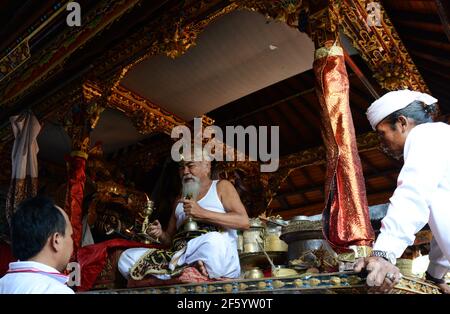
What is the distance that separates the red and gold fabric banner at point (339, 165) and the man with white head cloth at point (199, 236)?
2.52ft

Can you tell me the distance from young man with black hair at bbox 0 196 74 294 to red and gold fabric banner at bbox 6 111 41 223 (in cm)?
400

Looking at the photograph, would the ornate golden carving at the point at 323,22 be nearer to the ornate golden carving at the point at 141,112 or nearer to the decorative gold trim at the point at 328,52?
the decorative gold trim at the point at 328,52

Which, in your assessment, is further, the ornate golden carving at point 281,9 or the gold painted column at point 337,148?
the ornate golden carving at point 281,9

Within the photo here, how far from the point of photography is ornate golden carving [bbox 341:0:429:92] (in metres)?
4.41

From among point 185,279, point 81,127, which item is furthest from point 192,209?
point 81,127

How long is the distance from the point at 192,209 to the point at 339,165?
112cm

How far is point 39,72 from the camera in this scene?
4.79 meters

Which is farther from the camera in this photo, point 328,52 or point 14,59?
point 14,59

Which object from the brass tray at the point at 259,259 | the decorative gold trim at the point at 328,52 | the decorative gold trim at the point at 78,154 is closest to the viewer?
the decorative gold trim at the point at 328,52

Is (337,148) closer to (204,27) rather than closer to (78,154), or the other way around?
(204,27)

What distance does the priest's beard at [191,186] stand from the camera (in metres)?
3.61

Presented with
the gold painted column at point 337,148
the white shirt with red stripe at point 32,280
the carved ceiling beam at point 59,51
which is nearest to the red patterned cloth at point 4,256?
the carved ceiling beam at point 59,51

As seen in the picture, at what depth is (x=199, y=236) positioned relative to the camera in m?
3.33
